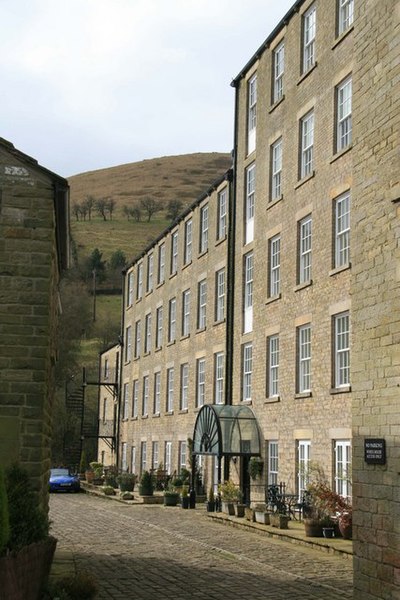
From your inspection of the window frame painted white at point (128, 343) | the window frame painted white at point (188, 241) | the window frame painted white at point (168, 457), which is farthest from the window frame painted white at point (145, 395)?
the window frame painted white at point (188, 241)

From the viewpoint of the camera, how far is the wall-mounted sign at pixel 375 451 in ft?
35.6

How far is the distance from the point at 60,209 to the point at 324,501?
9793 millimetres

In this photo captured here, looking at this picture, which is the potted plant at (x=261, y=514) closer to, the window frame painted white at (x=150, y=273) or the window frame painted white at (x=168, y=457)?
the window frame painted white at (x=168, y=457)

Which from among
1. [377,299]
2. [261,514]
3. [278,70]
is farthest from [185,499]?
[377,299]

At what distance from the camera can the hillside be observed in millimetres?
128250

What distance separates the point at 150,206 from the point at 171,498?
119107 millimetres

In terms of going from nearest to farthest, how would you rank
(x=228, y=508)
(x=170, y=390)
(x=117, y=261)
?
(x=228, y=508), (x=170, y=390), (x=117, y=261)

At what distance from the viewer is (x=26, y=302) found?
39.7 feet

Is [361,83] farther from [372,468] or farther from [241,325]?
[241,325]

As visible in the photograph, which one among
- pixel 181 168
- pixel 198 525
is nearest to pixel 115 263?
pixel 181 168

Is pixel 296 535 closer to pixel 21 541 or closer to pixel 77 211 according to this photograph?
pixel 21 541

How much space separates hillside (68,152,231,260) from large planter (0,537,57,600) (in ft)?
348

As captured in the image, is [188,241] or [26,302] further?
[188,241]

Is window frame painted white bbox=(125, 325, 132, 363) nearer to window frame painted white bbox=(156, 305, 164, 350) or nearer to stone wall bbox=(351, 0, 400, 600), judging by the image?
window frame painted white bbox=(156, 305, 164, 350)
